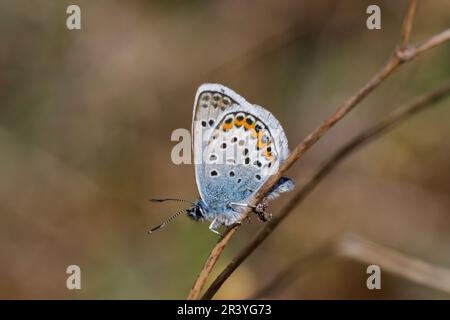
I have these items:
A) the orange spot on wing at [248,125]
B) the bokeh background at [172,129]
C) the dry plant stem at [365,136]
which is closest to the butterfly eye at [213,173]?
the orange spot on wing at [248,125]

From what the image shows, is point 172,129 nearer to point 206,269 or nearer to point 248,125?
point 248,125

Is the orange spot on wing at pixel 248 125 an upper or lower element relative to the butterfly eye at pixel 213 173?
upper

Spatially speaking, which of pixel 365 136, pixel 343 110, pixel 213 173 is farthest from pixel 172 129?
pixel 343 110

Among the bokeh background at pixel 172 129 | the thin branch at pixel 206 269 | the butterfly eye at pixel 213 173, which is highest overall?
the bokeh background at pixel 172 129

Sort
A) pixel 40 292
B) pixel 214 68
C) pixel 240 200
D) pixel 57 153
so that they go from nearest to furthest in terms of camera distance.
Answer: pixel 240 200 < pixel 40 292 < pixel 57 153 < pixel 214 68

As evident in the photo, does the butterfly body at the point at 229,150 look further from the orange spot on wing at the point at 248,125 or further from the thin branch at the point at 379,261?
the thin branch at the point at 379,261

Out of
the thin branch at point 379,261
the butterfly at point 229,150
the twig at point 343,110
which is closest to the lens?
the twig at point 343,110

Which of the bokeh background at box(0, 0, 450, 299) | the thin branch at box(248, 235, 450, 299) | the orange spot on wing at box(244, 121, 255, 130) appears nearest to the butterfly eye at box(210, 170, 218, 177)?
the orange spot on wing at box(244, 121, 255, 130)
